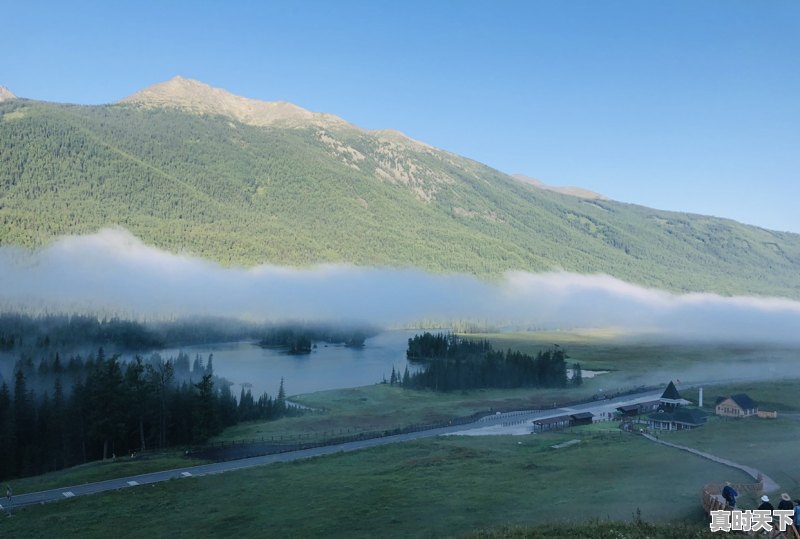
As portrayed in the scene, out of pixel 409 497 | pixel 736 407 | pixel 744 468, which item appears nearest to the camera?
pixel 744 468

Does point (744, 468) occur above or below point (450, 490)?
above

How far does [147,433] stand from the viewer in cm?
9056

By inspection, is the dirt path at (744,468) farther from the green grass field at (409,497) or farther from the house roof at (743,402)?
the house roof at (743,402)

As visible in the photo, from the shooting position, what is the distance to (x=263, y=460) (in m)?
70.4

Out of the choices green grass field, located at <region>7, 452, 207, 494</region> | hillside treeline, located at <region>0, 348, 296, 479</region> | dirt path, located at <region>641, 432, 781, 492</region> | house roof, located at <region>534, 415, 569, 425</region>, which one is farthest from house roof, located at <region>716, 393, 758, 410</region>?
hillside treeline, located at <region>0, 348, 296, 479</region>

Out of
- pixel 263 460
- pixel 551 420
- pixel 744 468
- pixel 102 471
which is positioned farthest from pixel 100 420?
pixel 744 468

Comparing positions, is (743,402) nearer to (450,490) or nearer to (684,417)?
(684,417)

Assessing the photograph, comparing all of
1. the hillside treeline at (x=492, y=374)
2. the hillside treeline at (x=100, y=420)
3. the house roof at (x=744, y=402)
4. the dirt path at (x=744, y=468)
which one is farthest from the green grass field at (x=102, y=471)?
the hillside treeline at (x=492, y=374)

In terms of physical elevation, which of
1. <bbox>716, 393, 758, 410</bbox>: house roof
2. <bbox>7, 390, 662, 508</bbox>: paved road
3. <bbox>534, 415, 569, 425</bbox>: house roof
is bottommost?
<bbox>7, 390, 662, 508</bbox>: paved road

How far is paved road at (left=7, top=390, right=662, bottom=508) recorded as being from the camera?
57844mm

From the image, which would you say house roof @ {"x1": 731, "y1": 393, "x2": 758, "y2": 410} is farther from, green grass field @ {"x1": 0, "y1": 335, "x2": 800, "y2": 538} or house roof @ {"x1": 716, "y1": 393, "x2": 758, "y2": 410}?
green grass field @ {"x1": 0, "y1": 335, "x2": 800, "y2": 538}

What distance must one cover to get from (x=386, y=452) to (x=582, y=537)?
44.0m

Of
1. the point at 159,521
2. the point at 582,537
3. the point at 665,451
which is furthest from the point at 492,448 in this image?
the point at 582,537

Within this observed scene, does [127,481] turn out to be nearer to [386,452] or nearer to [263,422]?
[386,452]
